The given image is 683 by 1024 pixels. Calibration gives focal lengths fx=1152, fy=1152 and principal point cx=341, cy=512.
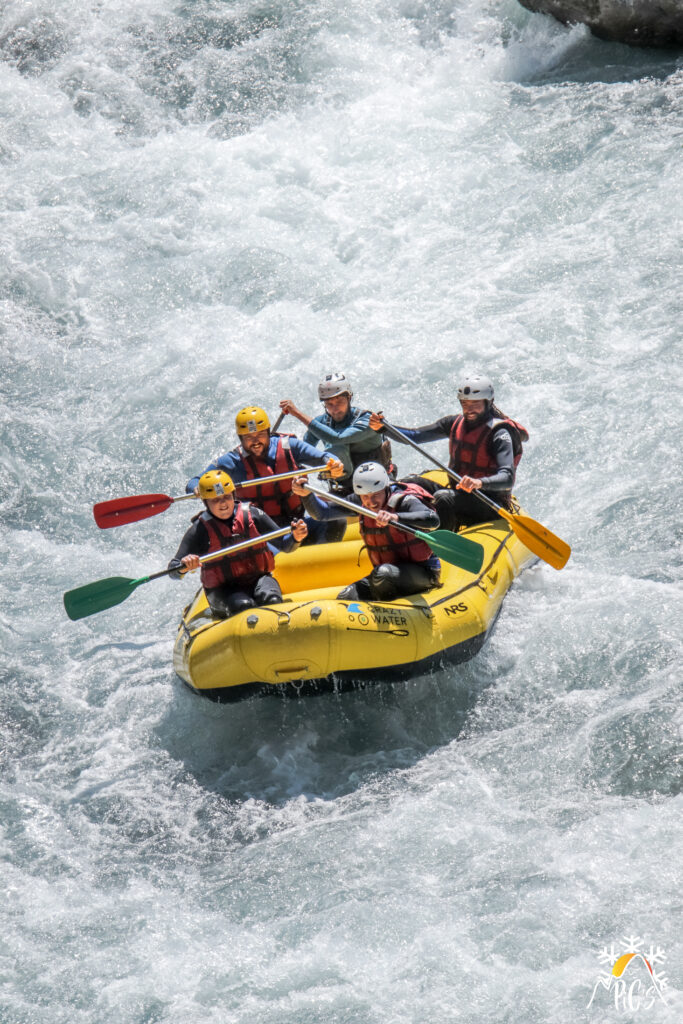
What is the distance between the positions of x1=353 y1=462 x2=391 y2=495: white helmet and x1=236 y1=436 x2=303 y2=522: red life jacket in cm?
84

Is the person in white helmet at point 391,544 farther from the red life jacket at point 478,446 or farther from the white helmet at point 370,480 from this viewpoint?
the red life jacket at point 478,446

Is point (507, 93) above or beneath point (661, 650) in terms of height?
above

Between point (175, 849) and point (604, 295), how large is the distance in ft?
21.4

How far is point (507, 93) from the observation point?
12508mm

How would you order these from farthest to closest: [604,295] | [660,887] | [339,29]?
[339,29] < [604,295] < [660,887]

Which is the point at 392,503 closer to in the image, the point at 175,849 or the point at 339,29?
the point at 175,849

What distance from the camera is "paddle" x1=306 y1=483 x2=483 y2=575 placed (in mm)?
6301

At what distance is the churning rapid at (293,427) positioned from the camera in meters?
5.30

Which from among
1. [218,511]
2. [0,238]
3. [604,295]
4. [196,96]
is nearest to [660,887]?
[218,511]

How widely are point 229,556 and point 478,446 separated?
1.79 m

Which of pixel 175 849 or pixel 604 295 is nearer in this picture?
pixel 175 849

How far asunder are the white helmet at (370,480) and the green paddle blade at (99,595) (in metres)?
1.45

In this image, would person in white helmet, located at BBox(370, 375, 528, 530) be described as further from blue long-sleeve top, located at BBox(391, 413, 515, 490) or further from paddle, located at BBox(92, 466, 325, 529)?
A: paddle, located at BBox(92, 466, 325, 529)

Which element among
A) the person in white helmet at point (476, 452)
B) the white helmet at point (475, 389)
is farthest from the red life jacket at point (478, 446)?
the white helmet at point (475, 389)
